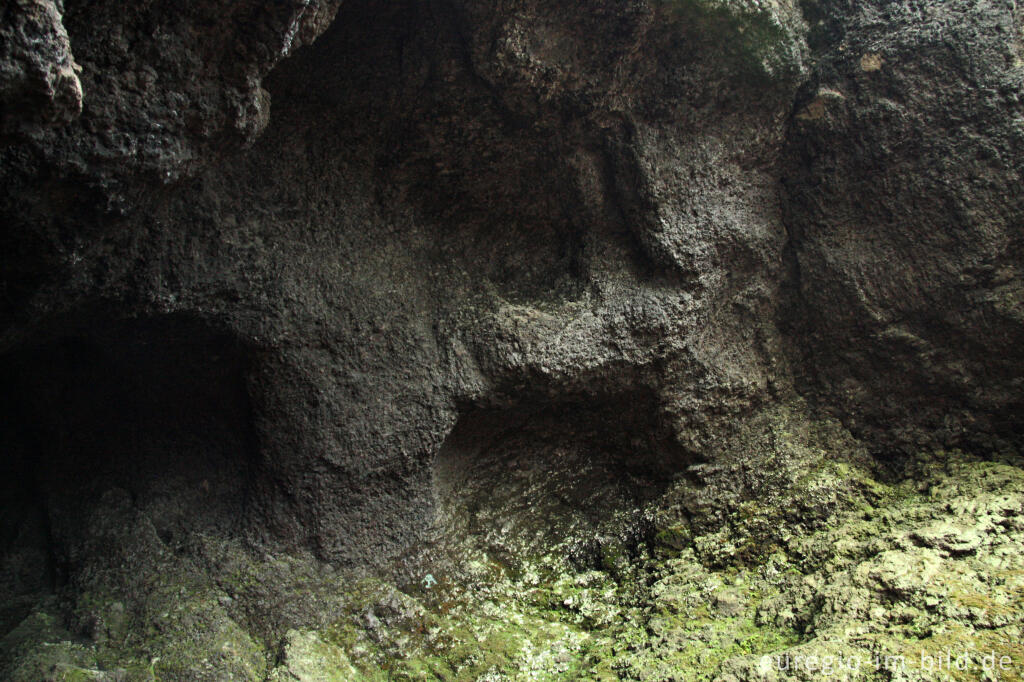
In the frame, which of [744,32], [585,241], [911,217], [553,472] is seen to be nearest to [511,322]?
[585,241]

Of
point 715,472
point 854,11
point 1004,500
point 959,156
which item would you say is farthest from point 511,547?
point 854,11

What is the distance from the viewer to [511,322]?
2453mm

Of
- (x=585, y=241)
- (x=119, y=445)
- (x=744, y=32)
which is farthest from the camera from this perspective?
(x=585, y=241)

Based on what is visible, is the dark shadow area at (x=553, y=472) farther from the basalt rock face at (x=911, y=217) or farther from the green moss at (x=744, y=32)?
the green moss at (x=744, y=32)

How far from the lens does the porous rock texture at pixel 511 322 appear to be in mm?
2150

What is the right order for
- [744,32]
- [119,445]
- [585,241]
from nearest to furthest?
1. [119,445]
2. [744,32]
3. [585,241]

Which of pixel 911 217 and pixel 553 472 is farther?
pixel 553 472

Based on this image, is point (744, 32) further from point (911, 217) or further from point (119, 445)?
point (119, 445)

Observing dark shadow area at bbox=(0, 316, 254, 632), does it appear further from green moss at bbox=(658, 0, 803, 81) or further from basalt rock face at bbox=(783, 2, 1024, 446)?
basalt rock face at bbox=(783, 2, 1024, 446)

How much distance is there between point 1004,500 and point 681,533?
941 millimetres

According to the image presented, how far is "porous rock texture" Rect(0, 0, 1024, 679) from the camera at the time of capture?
2.15 m

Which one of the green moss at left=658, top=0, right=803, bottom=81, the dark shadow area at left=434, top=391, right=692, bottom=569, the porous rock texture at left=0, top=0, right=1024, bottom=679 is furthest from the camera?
the dark shadow area at left=434, top=391, right=692, bottom=569

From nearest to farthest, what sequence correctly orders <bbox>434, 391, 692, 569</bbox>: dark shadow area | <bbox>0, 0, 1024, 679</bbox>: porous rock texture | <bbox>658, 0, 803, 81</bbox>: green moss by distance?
<bbox>0, 0, 1024, 679</bbox>: porous rock texture → <bbox>658, 0, 803, 81</bbox>: green moss → <bbox>434, 391, 692, 569</bbox>: dark shadow area

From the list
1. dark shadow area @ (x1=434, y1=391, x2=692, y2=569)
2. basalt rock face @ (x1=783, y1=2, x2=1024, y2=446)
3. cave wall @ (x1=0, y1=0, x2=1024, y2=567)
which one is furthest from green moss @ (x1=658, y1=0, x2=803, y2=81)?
dark shadow area @ (x1=434, y1=391, x2=692, y2=569)
